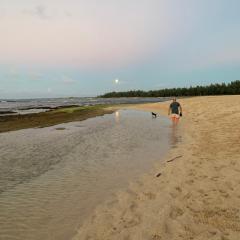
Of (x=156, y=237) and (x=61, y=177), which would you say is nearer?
(x=156, y=237)

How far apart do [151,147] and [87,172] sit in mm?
5246

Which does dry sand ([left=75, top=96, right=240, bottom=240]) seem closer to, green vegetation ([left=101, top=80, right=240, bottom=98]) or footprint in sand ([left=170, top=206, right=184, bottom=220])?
footprint in sand ([left=170, top=206, right=184, bottom=220])

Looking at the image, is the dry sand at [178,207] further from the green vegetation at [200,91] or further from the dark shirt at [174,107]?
the green vegetation at [200,91]

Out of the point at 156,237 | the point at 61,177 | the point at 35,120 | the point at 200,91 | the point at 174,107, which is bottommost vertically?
the point at 200,91

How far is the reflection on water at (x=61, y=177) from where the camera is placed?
7111 mm

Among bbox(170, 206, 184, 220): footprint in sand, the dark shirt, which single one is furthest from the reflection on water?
the dark shirt

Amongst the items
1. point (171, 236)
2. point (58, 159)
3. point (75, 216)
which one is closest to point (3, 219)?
point (75, 216)

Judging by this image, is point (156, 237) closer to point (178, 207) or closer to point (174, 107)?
point (178, 207)

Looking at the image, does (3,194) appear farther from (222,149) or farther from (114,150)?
(222,149)

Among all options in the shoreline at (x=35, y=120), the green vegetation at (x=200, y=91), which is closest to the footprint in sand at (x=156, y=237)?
the shoreline at (x=35, y=120)

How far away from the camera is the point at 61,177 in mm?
11133

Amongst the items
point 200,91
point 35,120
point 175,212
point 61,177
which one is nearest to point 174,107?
point 61,177

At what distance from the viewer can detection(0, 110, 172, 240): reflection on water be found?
711 cm

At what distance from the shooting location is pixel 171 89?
158625mm
